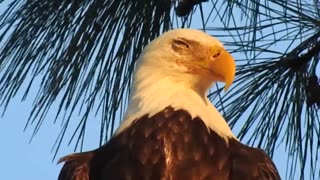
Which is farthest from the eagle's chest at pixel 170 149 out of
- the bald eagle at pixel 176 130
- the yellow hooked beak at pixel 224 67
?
the yellow hooked beak at pixel 224 67

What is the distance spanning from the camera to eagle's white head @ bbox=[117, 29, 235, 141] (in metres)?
4.29

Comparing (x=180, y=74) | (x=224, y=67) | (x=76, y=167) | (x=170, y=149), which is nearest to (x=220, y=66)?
(x=224, y=67)

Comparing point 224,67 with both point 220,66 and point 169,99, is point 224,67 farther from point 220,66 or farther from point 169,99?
point 169,99

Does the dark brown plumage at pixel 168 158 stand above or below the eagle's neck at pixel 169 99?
below

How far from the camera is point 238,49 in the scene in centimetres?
446

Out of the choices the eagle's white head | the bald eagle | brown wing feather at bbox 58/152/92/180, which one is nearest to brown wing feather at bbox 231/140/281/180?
the bald eagle

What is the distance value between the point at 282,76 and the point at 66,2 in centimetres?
55

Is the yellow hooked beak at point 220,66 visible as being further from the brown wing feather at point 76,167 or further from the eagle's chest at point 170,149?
the brown wing feather at point 76,167

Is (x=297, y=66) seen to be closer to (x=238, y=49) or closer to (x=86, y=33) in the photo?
(x=238, y=49)

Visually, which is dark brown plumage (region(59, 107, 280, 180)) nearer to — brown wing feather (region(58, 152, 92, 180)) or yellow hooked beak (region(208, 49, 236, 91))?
brown wing feather (region(58, 152, 92, 180))

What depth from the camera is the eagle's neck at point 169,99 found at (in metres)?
4.25

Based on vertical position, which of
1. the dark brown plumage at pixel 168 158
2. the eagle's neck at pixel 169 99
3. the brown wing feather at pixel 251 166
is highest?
the eagle's neck at pixel 169 99

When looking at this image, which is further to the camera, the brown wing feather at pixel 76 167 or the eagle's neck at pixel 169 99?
the eagle's neck at pixel 169 99

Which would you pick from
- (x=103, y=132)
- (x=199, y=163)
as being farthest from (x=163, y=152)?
(x=103, y=132)
